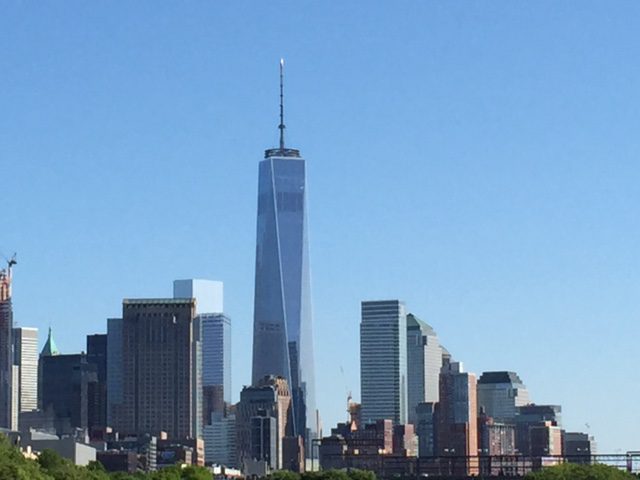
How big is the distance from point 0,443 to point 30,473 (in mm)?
26519

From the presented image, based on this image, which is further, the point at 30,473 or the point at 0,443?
the point at 0,443

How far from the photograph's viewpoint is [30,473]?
16975cm

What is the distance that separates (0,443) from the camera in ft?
641
